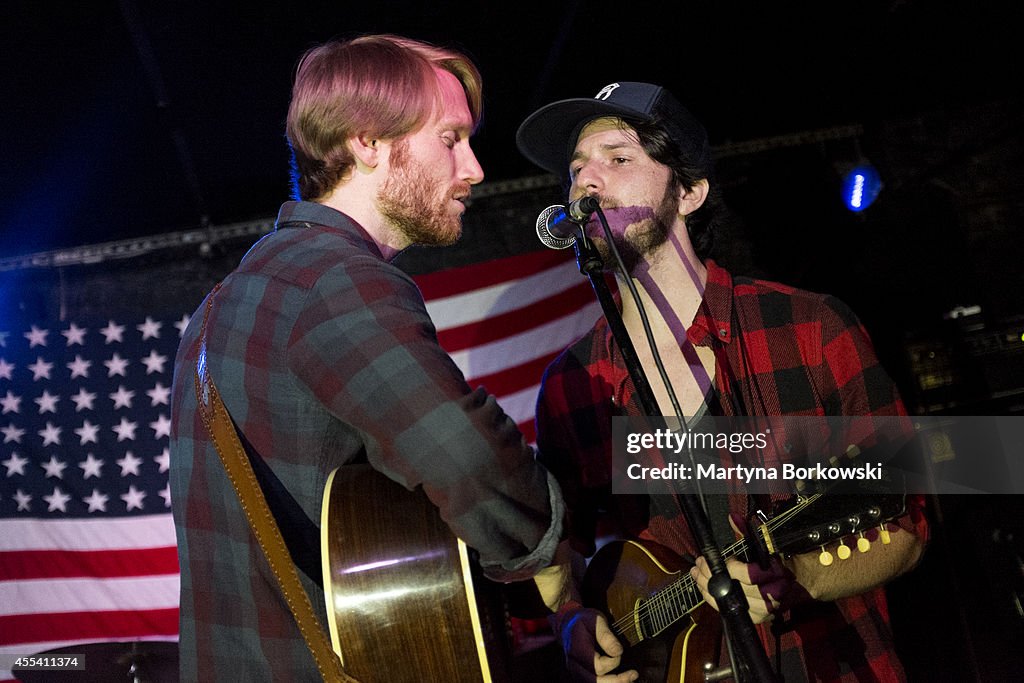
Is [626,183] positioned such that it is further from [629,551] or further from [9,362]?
[9,362]

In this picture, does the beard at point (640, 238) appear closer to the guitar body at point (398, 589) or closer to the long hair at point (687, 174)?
the long hair at point (687, 174)

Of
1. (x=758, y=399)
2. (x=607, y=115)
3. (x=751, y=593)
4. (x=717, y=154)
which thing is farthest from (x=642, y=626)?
(x=717, y=154)

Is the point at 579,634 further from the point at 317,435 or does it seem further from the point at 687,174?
the point at 687,174

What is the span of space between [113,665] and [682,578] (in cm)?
283

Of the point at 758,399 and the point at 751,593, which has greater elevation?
the point at 758,399

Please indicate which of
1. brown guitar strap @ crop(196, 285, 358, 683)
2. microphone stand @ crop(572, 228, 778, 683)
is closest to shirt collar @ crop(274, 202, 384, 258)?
brown guitar strap @ crop(196, 285, 358, 683)

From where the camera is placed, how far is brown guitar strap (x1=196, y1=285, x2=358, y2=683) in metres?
1.39

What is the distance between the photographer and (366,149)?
1.95 meters

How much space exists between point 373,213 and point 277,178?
12.4 feet

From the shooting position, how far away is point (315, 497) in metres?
1.54

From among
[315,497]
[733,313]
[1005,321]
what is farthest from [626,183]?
[1005,321]

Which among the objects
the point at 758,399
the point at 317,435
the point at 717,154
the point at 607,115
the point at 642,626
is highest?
the point at 717,154

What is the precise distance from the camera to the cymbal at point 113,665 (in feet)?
11.1

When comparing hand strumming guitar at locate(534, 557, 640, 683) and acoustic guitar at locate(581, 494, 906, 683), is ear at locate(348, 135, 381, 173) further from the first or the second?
acoustic guitar at locate(581, 494, 906, 683)
